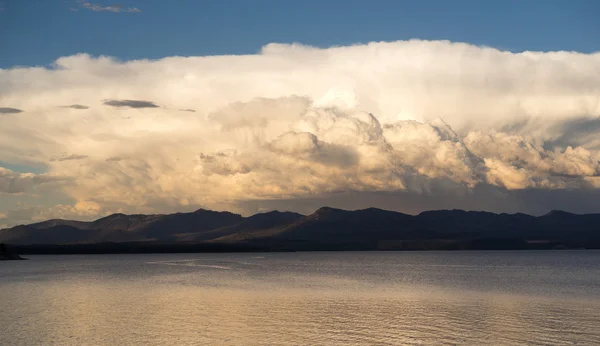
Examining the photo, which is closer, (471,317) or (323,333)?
(323,333)

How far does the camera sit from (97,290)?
→ 342 ft

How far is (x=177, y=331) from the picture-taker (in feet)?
185

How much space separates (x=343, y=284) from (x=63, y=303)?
167ft

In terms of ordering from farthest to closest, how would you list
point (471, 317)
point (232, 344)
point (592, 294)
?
point (592, 294), point (471, 317), point (232, 344)

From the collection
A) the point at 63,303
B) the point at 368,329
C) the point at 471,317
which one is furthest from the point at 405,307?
the point at 63,303

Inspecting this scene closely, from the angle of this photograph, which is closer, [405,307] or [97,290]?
[405,307]

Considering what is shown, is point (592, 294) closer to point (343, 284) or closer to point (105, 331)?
point (343, 284)

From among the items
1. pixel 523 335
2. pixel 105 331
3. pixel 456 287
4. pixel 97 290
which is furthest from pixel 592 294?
pixel 97 290

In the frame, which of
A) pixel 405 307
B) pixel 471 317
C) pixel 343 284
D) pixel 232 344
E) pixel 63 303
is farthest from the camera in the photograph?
pixel 343 284

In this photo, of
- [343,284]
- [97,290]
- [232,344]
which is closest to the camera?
[232,344]

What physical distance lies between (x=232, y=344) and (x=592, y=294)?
212 feet

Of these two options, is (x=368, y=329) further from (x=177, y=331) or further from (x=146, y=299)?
(x=146, y=299)

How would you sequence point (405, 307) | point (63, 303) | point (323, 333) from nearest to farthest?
point (323, 333) → point (405, 307) → point (63, 303)

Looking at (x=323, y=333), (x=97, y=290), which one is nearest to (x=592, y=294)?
(x=323, y=333)
